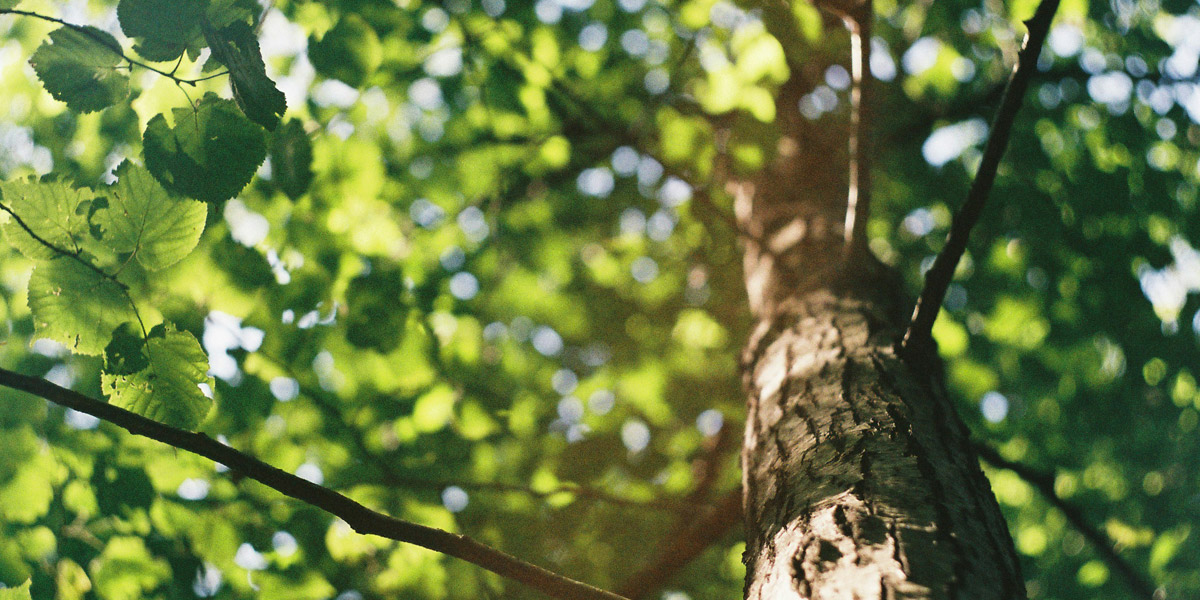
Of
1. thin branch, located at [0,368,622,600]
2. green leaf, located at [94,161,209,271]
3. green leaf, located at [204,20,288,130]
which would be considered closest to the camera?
thin branch, located at [0,368,622,600]

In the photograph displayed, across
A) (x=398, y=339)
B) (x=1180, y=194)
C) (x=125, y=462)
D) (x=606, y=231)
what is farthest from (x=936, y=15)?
(x=125, y=462)

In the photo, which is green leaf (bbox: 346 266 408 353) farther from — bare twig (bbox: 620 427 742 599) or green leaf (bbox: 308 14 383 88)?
bare twig (bbox: 620 427 742 599)

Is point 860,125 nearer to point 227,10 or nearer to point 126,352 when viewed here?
point 227,10

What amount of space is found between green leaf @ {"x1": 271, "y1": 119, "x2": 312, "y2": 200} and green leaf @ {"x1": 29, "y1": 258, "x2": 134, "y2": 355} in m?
0.93

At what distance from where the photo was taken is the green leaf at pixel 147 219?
1.09m

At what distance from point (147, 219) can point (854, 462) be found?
1.33 metres

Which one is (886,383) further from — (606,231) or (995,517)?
(606,231)

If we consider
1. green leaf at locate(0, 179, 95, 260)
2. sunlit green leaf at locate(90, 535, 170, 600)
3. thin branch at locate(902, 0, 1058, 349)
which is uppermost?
thin branch at locate(902, 0, 1058, 349)

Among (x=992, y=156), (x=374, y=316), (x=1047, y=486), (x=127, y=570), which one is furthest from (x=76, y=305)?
(x=1047, y=486)

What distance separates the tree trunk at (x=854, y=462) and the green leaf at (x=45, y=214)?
131cm

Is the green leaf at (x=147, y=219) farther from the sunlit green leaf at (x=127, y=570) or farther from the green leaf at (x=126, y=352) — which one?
the sunlit green leaf at (x=127, y=570)

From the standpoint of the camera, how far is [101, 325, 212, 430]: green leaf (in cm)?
113

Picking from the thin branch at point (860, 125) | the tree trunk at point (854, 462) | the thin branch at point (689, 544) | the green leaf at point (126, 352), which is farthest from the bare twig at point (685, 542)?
the green leaf at point (126, 352)

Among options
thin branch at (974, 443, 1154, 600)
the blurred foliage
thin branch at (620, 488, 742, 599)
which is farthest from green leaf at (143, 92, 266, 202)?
thin branch at (974, 443, 1154, 600)
